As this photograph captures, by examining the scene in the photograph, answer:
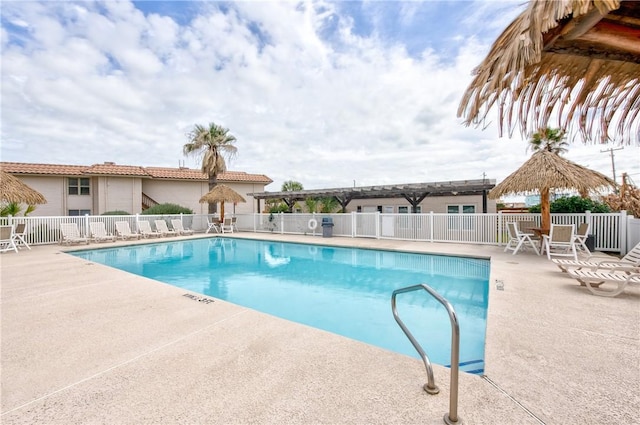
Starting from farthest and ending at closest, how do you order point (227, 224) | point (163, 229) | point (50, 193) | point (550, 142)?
point (50, 193)
point (227, 224)
point (550, 142)
point (163, 229)

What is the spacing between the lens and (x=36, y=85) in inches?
462

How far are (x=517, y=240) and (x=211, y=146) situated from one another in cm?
1928

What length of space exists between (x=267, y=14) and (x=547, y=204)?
11600 mm

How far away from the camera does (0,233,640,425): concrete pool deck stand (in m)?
2.21

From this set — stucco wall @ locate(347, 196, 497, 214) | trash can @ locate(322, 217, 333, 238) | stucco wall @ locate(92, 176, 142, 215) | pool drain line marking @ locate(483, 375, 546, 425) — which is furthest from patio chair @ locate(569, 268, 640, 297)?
stucco wall @ locate(92, 176, 142, 215)

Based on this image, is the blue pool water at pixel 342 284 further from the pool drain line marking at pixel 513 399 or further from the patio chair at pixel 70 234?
the patio chair at pixel 70 234

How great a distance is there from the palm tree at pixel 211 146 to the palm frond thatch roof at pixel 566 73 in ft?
68.4

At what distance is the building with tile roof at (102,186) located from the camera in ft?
64.8

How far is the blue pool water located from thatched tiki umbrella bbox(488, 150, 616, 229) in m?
2.90

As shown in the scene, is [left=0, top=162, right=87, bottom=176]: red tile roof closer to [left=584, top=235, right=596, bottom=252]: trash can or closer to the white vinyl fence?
the white vinyl fence

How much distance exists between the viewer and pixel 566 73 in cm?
248

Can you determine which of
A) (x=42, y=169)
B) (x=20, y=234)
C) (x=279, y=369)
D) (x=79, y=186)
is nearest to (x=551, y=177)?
(x=279, y=369)

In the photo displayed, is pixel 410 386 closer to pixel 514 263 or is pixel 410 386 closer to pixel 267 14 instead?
pixel 514 263

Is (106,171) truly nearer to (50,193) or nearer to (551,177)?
(50,193)
